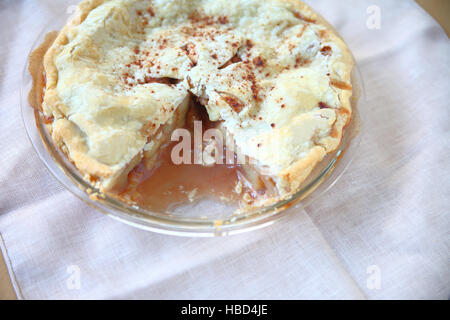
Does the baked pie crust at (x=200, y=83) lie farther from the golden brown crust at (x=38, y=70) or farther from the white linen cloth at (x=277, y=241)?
the white linen cloth at (x=277, y=241)

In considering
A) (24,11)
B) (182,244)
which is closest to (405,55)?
(182,244)

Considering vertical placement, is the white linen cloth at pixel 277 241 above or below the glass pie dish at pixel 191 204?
below

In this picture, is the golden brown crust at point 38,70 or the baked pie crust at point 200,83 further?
the golden brown crust at point 38,70

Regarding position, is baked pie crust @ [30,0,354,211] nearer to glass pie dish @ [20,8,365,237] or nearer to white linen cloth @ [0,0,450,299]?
glass pie dish @ [20,8,365,237]

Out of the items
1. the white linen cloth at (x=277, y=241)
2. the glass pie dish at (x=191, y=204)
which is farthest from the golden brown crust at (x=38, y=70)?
the white linen cloth at (x=277, y=241)

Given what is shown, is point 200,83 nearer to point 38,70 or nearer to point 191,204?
point 191,204

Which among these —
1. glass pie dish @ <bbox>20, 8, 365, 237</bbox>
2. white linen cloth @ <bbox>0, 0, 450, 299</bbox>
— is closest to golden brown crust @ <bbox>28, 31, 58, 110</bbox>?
glass pie dish @ <bbox>20, 8, 365, 237</bbox>

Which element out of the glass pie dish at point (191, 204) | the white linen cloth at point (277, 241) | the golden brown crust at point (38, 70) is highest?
the golden brown crust at point (38, 70)
